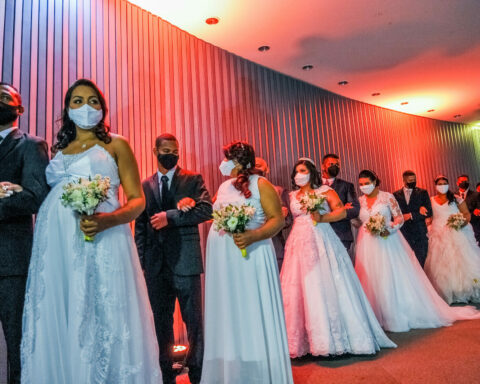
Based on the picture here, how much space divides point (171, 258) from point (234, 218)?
2.59ft

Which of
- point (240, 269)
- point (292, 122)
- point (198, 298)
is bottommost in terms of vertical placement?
point (198, 298)

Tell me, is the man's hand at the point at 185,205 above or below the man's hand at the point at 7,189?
below

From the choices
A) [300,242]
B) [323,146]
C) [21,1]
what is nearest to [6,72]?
[21,1]

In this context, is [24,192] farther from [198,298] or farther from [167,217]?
[198,298]

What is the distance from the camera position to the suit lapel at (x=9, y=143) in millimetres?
2289

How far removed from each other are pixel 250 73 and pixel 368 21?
1745mm

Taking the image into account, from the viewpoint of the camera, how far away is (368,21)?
515 centimetres

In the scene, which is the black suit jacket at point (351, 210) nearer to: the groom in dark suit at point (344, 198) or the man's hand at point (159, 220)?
the groom in dark suit at point (344, 198)

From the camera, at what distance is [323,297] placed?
143 inches

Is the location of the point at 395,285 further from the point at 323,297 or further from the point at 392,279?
the point at 323,297

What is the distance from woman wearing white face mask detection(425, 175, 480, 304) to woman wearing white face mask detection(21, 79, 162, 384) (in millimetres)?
5506

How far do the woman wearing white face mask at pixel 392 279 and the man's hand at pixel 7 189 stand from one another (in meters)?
4.04

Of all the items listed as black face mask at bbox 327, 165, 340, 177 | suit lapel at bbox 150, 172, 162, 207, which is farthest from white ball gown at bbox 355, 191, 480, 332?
suit lapel at bbox 150, 172, 162, 207

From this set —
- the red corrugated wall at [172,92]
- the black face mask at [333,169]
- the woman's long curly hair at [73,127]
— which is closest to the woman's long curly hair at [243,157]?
the woman's long curly hair at [73,127]
